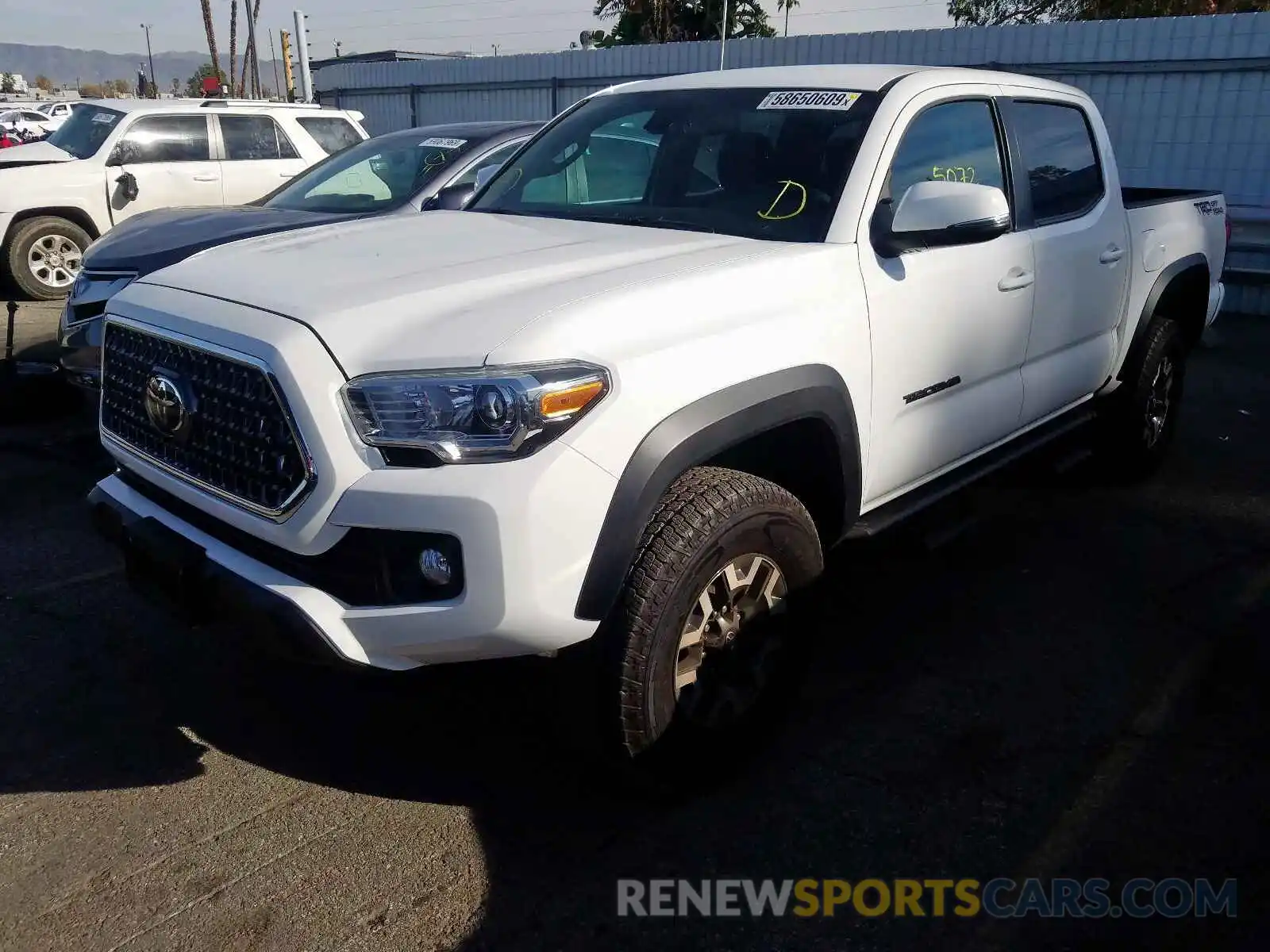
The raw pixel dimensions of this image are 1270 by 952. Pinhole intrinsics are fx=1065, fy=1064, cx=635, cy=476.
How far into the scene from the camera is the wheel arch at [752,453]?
2301 millimetres

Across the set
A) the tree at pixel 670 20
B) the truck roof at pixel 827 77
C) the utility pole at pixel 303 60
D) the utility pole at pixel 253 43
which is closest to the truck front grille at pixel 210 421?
the truck roof at pixel 827 77

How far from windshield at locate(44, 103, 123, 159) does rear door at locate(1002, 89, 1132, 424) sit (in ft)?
29.2

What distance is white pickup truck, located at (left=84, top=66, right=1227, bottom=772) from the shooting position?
222 centimetres

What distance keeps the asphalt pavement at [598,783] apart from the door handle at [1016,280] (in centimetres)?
75

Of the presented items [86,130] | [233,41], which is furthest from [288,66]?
[233,41]

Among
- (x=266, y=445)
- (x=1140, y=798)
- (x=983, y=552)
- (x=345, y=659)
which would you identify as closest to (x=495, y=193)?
(x=266, y=445)

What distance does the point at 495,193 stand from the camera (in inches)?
155

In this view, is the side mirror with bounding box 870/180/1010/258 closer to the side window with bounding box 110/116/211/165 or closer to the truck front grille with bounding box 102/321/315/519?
the truck front grille with bounding box 102/321/315/519

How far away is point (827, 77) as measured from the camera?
3.53 m

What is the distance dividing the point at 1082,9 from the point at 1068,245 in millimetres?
25882

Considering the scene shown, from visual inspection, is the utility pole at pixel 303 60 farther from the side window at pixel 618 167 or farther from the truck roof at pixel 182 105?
the side window at pixel 618 167

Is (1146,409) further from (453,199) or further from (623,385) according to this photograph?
(623,385)

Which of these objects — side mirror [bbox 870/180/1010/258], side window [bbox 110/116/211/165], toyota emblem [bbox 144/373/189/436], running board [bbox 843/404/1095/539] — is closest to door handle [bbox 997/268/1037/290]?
side mirror [bbox 870/180/1010/258]

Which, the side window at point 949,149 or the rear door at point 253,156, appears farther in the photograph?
the rear door at point 253,156
